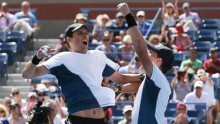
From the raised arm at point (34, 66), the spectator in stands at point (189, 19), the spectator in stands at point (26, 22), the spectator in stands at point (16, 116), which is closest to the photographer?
the raised arm at point (34, 66)

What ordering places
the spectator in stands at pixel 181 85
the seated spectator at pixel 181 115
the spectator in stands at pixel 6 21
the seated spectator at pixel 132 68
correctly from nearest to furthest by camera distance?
the seated spectator at pixel 181 115, the spectator in stands at pixel 181 85, the seated spectator at pixel 132 68, the spectator in stands at pixel 6 21

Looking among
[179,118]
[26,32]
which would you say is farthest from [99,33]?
[179,118]

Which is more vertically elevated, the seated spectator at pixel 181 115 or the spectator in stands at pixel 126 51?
the spectator in stands at pixel 126 51

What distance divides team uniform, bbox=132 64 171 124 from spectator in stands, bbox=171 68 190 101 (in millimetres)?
8337

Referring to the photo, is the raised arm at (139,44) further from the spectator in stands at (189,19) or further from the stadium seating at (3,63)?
the spectator in stands at (189,19)

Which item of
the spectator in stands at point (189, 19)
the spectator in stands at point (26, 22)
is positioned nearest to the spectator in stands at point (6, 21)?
the spectator in stands at point (26, 22)

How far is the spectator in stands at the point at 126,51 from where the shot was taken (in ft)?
57.5

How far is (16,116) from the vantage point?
47.4 feet

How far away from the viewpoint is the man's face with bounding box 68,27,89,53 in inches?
297

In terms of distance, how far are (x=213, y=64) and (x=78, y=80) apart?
9.18 meters

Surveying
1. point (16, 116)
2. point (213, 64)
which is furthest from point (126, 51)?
point (16, 116)

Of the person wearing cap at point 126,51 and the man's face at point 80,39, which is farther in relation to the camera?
the person wearing cap at point 126,51

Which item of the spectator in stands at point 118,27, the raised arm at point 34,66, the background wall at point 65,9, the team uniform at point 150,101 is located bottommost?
the background wall at point 65,9

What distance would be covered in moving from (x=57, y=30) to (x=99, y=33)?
146 inches
